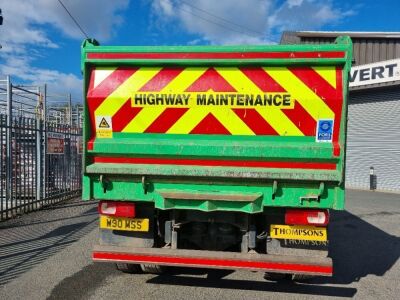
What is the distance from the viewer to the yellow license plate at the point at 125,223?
4453 millimetres

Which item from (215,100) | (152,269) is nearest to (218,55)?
(215,100)

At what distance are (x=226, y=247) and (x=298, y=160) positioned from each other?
1426 millimetres

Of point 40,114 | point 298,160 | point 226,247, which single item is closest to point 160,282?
point 226,247

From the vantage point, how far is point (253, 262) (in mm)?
4113

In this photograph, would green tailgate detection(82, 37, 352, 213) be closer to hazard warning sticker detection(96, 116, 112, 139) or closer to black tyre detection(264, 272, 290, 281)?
hazard warning sticker detection(96, 116, 112, 139)

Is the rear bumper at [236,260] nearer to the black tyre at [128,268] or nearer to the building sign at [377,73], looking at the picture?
the black tyre at [128,268]

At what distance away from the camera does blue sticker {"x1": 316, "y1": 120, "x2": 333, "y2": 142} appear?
405cm

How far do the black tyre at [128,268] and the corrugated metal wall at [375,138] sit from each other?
51.7 feet

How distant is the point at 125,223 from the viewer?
4.48 m

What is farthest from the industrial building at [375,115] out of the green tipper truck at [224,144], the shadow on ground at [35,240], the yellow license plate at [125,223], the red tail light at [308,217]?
the yellow license plate at [125,223]

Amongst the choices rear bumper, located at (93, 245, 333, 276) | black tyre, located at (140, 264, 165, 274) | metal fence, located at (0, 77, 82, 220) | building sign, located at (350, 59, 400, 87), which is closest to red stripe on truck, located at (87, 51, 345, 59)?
rear bumper, located at (93, 245, 333, 276)

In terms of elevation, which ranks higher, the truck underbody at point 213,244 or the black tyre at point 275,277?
the truck underbody at point 213,244

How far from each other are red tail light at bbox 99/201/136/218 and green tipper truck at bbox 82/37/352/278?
0.04 feet

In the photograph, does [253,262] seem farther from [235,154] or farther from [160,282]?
[160,282]
